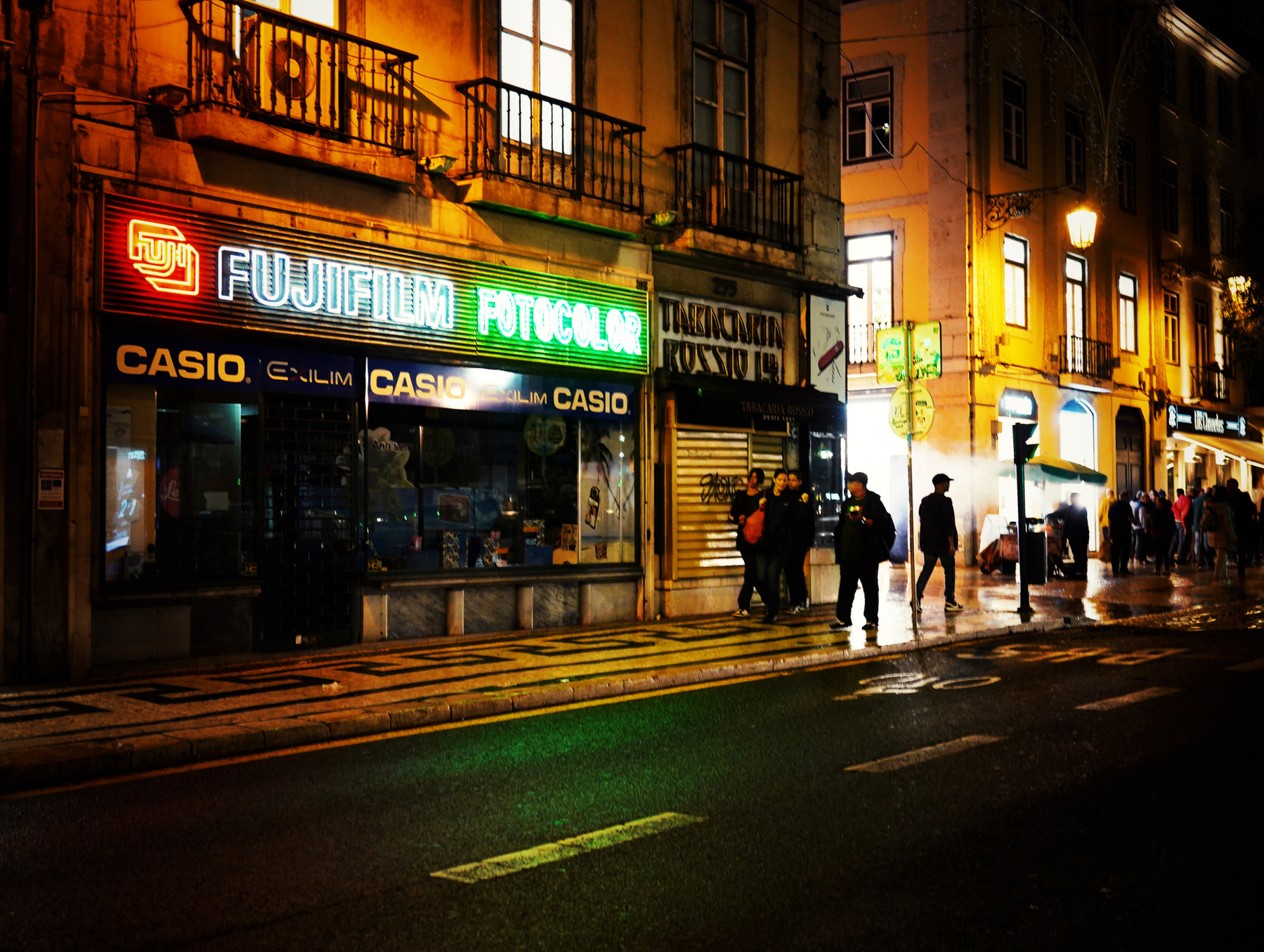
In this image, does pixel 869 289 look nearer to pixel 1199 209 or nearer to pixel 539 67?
pixel 539 67

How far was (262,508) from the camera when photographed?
40.9 feet

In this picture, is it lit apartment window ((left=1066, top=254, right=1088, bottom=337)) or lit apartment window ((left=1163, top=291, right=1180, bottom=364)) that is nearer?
lit apartment window ((left=1066, top=254, right=1088, bottom=337))

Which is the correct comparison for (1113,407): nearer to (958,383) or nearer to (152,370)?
(958,383)

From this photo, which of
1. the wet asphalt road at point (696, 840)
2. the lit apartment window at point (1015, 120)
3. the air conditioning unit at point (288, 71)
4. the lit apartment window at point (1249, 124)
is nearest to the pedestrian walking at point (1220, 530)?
the lit apartment window at point (1015, 120)

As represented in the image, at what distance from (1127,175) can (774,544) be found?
24289 mm

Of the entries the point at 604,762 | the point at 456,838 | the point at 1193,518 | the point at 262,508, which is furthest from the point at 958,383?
the point at 456,838

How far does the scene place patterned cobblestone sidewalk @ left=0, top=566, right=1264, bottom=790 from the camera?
791 centimetres

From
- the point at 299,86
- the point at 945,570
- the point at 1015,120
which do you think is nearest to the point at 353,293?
Answer: the point at 299,86

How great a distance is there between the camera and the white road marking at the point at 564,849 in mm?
5188

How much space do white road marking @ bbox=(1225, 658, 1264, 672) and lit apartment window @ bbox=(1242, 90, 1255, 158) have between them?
120ft

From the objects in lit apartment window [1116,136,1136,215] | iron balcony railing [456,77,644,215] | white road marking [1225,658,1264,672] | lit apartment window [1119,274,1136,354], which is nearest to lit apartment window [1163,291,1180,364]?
lit apartment window [1119,274,1136,354]

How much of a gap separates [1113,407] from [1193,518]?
4659mm

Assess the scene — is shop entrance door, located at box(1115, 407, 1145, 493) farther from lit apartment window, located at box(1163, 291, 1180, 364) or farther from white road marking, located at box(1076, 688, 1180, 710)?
white road marking, located at box(1076, 688, 1180, 710)

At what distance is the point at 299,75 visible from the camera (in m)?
12.7
